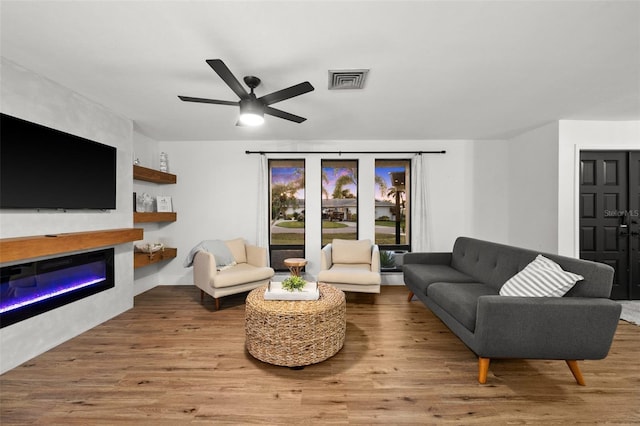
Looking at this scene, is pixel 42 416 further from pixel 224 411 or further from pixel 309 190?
pixel 309 190

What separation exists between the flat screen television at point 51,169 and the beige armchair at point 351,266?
2.72 m

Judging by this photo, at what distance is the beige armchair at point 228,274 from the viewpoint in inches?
128

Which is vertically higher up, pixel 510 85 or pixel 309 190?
pixel 510 85

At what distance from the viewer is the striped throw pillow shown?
6.23 ft

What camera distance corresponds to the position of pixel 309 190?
14.8ft

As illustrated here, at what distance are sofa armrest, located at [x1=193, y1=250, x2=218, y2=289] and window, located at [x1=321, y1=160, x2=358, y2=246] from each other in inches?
77.1

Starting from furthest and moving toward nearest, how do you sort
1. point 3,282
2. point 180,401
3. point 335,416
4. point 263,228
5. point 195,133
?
point 263,228 < point 195,133 < point 3,282 < point 180,401 < point 335,416

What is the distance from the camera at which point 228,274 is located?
3297 mm

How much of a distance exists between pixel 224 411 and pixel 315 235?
305cm

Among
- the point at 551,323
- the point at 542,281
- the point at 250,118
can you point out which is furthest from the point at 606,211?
the point at 250,118

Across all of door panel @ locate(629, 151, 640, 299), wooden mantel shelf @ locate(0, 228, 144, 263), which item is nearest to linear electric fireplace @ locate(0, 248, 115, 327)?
wooden mantel shelf @ locate(0, 228, 144, 263)

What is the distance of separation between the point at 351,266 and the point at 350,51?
8.96 ft

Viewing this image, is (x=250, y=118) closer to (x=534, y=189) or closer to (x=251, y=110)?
(x=251, y=110)

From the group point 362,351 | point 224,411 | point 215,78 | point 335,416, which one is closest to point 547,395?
point 362,351
